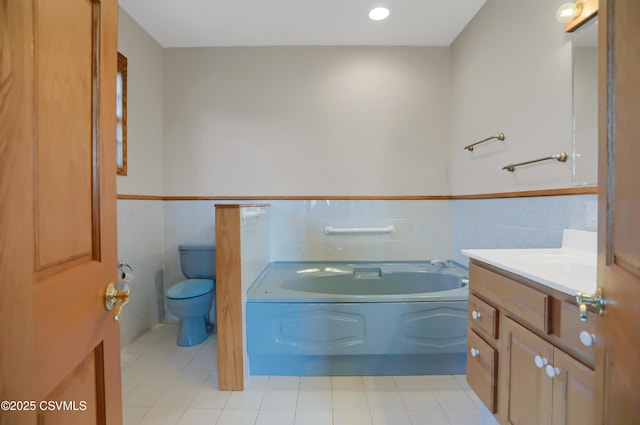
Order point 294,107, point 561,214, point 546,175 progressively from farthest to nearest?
point 294,107
point 546,175
point 561,214

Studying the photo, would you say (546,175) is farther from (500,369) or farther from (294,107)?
(294,107)

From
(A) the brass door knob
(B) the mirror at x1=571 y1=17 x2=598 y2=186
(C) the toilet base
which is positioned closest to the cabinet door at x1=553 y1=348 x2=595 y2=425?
(B) the mirror at x1=571 y1=17 x2=598 y2=186

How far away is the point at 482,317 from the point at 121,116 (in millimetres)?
2616

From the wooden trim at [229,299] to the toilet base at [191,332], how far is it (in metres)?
0.66

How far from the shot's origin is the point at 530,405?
92 centimetres

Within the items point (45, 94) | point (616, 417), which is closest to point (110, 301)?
point (45, 94)

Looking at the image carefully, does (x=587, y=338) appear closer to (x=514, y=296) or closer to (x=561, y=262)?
(x=514, y=296)

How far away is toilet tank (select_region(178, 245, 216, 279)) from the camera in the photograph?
2.44 metres

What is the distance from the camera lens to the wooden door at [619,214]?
49 centimetres

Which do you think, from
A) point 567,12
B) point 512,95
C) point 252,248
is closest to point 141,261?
point 252,248

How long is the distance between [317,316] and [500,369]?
1.02 meters

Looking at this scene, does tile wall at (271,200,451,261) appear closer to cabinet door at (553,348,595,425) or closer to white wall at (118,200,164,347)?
white wall at (118,200,164,347)

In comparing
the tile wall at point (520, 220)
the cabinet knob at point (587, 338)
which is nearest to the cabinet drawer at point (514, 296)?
the cabinet knob at point (587, 338)

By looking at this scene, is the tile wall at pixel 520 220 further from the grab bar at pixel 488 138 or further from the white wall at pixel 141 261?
the white wall at pixel 141 261
